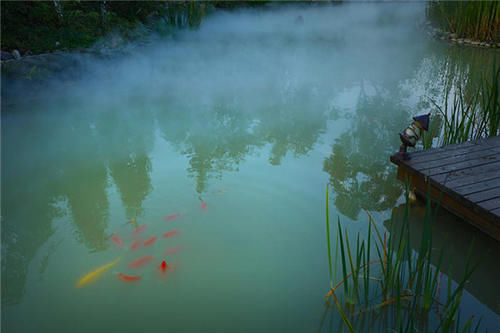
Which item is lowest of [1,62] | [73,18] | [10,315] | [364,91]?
[10,315]

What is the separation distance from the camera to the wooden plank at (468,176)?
2.54 m

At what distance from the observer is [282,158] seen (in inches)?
153

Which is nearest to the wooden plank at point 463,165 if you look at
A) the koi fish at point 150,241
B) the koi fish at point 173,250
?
the koi fish at point 173,250

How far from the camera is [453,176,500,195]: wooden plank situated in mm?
2430

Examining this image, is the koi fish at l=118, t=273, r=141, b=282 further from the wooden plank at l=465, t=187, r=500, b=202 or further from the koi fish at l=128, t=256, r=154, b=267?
the wooden plank at l=465, t=187, r=500, b=202

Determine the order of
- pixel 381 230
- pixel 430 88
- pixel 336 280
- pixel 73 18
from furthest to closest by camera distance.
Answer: pixel 73 18
pixel 430 88
pixel 381 230
pixel 336 280

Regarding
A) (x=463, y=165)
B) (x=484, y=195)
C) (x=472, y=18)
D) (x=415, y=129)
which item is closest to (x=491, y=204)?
(x=484, y=195)

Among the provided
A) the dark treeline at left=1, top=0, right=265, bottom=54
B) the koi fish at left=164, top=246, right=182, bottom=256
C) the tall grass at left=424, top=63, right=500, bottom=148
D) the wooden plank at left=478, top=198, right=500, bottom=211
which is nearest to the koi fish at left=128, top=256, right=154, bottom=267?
the koi fish at left=164, top=246, right=182, bottom=256

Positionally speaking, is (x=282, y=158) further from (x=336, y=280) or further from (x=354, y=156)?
(x=336, y=280)

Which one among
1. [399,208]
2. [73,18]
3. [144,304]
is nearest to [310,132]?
[399,208]

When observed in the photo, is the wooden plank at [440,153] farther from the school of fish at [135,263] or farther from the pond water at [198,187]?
the school of fish at [135,263]

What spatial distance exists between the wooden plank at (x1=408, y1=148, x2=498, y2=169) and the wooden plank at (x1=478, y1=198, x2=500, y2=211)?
51cm

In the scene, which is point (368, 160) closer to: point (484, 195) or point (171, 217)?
point (484, 195)

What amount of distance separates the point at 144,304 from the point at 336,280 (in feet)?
3.82
